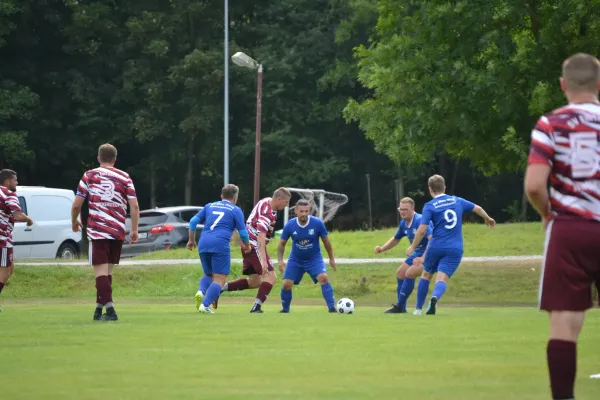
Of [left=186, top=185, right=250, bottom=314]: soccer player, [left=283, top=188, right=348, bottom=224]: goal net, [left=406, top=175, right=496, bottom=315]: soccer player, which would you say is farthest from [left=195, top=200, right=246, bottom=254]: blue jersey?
[left=283, top=188, right=348, bottom=224]: goal net

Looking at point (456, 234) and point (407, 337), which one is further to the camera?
point (456, 234)

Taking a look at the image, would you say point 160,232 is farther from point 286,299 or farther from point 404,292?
point 404,292

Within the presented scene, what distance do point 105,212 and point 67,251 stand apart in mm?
21598

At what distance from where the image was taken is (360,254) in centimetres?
3338

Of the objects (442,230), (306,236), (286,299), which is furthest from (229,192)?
(442,230)

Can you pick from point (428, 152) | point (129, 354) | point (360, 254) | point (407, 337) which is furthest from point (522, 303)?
point (129, 354)

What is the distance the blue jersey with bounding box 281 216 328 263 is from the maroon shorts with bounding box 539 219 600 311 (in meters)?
11.6

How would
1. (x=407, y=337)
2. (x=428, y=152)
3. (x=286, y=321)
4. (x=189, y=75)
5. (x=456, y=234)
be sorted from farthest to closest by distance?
1. (x=189, y=75)
2. (x=428, y=152)
3. (x=456, y=234)
4. (x=286, y=321)
5. (x=407, y=337)

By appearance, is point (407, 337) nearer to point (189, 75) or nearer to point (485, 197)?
point (189, 75)

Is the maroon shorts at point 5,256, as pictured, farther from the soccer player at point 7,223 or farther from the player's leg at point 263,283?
the player's leg at point 263,283

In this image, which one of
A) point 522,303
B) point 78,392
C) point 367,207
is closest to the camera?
point 78,392

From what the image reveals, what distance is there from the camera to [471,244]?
1320 inches

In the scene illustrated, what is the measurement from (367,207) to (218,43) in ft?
31.7

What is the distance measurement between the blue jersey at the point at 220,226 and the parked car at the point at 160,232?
18513 millimetres
